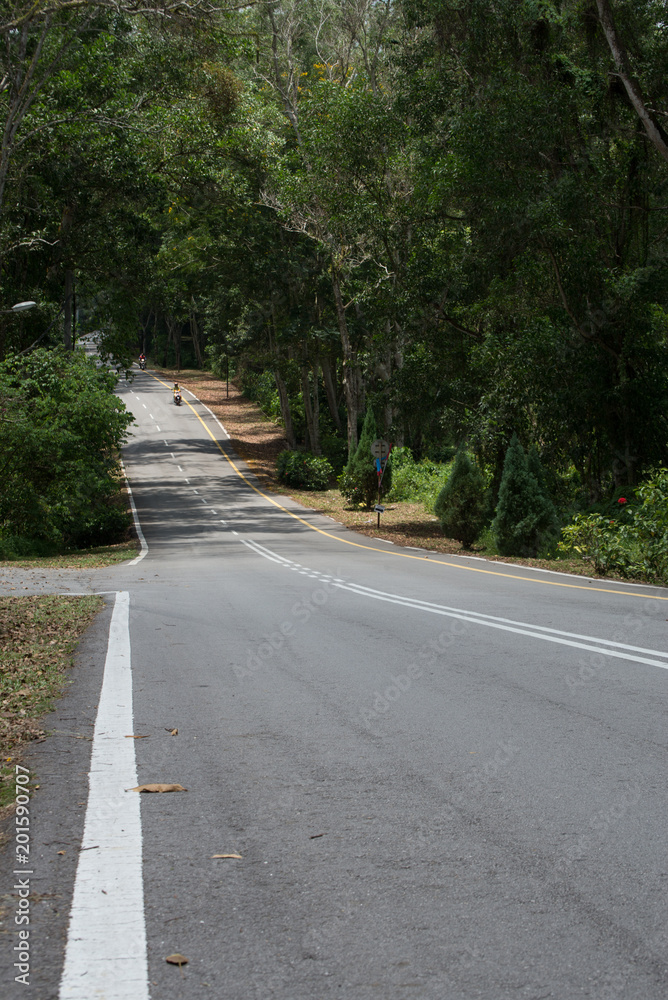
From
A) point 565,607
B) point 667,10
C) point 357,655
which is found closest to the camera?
point 357,655

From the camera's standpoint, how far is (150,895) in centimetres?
322

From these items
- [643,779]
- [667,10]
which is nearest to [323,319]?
[667,10]

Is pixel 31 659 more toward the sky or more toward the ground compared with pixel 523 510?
more toward the ground

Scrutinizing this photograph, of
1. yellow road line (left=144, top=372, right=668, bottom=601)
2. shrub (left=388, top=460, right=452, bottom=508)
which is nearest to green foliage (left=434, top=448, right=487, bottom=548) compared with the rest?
yellow road line (left=144, top=372, right=668, bottom=601)

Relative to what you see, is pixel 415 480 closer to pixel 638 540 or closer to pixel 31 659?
pixel 638 540

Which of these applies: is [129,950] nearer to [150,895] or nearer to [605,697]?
[150,895]

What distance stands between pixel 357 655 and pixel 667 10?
19.1 metres

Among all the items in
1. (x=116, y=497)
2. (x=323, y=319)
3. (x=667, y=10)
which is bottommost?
(x=116, y=497)

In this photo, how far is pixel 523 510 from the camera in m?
21.3

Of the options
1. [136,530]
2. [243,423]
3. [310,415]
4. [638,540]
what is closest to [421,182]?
[638,540]

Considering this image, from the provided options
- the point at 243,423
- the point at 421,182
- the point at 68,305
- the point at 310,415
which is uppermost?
the point at 421,182

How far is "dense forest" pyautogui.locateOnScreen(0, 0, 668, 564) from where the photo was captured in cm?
2123

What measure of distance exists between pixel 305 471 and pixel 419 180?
22.0 meters

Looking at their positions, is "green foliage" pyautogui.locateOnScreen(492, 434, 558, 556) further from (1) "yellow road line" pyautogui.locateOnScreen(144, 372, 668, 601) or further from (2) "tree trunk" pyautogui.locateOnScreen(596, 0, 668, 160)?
A: (2) "tree trunk" pyautogui.locateOnScreen(596, 0, 668, 160)
